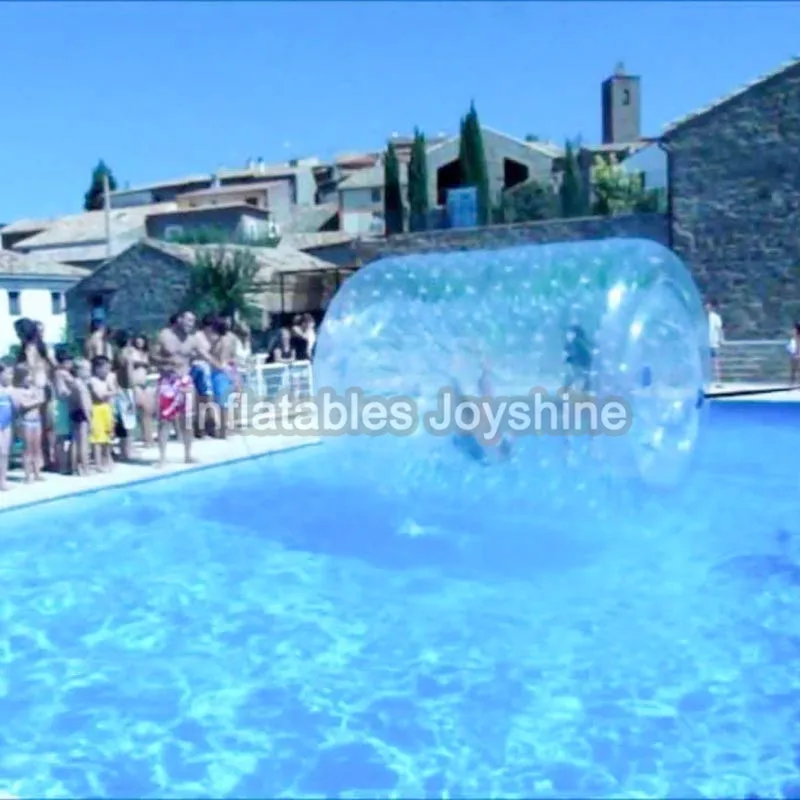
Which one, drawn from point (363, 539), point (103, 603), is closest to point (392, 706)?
point (103, 603)

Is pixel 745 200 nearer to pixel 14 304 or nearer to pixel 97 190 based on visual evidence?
pixel 14 304

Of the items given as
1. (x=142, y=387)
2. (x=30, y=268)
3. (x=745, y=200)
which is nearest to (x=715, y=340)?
(x=745, y=200)

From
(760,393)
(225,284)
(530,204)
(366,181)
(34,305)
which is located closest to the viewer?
(760,393)

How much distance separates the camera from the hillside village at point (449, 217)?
21.4 metres

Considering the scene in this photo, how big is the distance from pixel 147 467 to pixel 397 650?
5905 mm

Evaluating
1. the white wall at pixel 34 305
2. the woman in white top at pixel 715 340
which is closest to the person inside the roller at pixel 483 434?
the woman in white top at pixel 715 340

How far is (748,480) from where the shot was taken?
464 inches

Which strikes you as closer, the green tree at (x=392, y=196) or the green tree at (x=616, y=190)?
the green tree at (x=616, y=190)

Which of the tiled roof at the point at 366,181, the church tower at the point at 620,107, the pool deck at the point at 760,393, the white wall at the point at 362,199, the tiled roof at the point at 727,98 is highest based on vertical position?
the church tower at the point at 620,107

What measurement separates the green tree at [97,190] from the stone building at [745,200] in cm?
5634

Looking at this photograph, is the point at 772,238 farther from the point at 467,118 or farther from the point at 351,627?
the point at 467,118

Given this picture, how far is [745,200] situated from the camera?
21516mm

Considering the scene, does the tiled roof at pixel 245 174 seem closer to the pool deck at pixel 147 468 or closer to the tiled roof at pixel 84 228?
the tiled roof at pixel 84 228

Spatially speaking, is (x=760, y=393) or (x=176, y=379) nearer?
(x=176, y=379)
